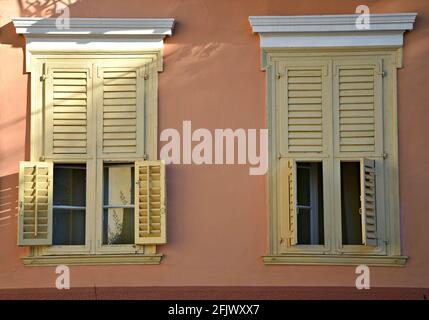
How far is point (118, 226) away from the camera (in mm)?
11516

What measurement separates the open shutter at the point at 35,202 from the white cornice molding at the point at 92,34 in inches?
43.2

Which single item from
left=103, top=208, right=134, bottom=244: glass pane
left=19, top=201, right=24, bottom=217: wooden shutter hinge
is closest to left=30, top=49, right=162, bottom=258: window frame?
left=103, top=208, right=134, bottom=244: glass pane

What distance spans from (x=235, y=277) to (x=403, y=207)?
6.23ft

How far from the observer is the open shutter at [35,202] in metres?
11.2

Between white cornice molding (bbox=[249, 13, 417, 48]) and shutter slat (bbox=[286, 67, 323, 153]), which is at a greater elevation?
white cornice molding (bbox=[249, 13, 417, 48])

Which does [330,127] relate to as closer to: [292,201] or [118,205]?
[292,201]

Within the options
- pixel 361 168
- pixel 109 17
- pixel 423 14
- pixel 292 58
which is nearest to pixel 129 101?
pixel 109 17

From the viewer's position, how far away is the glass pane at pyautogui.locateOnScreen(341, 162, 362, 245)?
37.6ft

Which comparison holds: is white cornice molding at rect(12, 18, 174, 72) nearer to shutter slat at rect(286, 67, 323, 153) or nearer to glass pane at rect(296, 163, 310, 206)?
shutter slat at rect(286, 67, 323, 153)

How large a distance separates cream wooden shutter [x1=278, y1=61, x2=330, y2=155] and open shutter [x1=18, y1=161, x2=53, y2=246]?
2526 millimetres

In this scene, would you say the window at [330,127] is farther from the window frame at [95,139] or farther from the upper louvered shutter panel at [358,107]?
the window frame at [95,139]

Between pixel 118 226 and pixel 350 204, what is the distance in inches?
97.6
